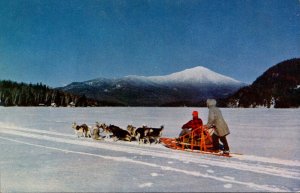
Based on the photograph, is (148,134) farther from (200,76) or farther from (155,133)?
(200,76)

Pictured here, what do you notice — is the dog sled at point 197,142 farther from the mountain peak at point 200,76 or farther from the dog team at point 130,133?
the mountain peak at point 200,76

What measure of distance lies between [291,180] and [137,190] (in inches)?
94.2

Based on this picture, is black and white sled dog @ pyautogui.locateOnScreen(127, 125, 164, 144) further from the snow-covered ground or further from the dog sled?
the dog sled

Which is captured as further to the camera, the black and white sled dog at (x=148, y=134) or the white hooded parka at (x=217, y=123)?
the black and white sled dog at (x=148, y=134)

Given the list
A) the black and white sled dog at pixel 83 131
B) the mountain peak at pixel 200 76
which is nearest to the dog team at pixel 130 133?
the black and white sled dog at pixel 83 131

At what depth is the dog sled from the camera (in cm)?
924

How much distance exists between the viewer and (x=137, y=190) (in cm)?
603

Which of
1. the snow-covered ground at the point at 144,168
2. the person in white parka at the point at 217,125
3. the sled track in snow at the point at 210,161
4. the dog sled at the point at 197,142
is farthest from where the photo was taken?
the dog sled at the point at 197,142

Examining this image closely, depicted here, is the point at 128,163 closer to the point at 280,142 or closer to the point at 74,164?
the point at 74,164

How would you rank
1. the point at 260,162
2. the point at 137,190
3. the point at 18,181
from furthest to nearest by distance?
the point at 260,162
the point at 18,181
the point at 137,190

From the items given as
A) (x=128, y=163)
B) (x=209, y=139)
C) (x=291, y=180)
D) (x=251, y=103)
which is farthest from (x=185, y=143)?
(x=251, y=103)

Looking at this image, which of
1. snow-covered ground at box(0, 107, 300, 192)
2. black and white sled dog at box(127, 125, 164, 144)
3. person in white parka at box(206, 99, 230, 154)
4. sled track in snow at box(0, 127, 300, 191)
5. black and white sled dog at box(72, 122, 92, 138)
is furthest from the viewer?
black and white sled dog at box(72, 122, 92, 138)

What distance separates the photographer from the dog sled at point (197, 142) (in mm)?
9244

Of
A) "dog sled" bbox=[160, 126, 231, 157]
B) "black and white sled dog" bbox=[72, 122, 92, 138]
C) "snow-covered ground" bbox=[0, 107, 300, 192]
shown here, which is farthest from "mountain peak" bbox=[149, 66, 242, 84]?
"black and white sled dog" bbox=[72, 122, 92, 138]
